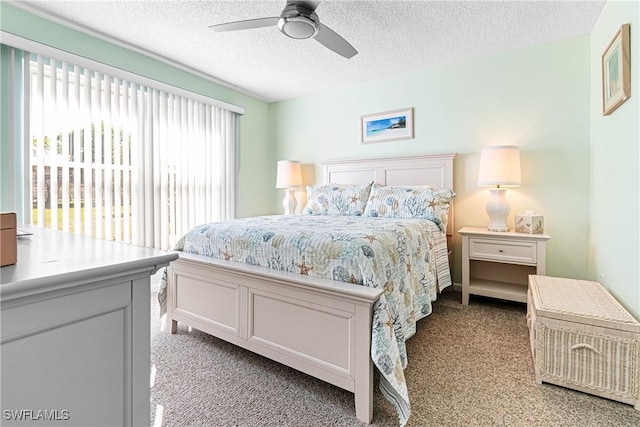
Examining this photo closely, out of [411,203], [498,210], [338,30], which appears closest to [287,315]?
[411,203]

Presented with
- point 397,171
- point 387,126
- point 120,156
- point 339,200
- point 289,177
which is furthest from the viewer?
point 289,177

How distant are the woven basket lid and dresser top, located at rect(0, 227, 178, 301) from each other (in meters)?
1.87

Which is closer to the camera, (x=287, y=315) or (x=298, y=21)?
(x=287, y=315)

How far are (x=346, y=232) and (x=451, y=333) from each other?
1.22 meters

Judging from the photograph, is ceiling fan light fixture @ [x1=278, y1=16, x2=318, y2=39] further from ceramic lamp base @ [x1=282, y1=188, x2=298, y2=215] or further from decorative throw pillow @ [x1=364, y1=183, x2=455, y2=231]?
ceramic lamp base @ [x1=282, y1=188, x2=298, y2=215]

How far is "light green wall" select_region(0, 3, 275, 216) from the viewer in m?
2.34

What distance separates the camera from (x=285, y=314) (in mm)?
1686

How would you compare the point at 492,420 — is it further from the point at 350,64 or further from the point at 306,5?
the point at 350,64

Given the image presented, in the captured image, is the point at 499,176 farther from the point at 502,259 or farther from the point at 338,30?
the point at 338,30

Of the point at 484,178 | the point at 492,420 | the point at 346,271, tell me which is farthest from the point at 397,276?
the point at 484,178

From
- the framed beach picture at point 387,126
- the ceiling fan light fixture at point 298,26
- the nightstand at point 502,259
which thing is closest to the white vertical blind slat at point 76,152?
the ceiling fan light fixture at point 298,26

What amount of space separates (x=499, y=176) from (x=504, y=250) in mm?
651

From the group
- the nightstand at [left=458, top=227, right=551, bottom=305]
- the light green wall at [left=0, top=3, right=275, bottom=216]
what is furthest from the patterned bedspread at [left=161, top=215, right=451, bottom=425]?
the light green wall at [left=0, top=3, right=275, bottom=216]

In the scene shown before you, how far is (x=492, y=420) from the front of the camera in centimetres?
139
